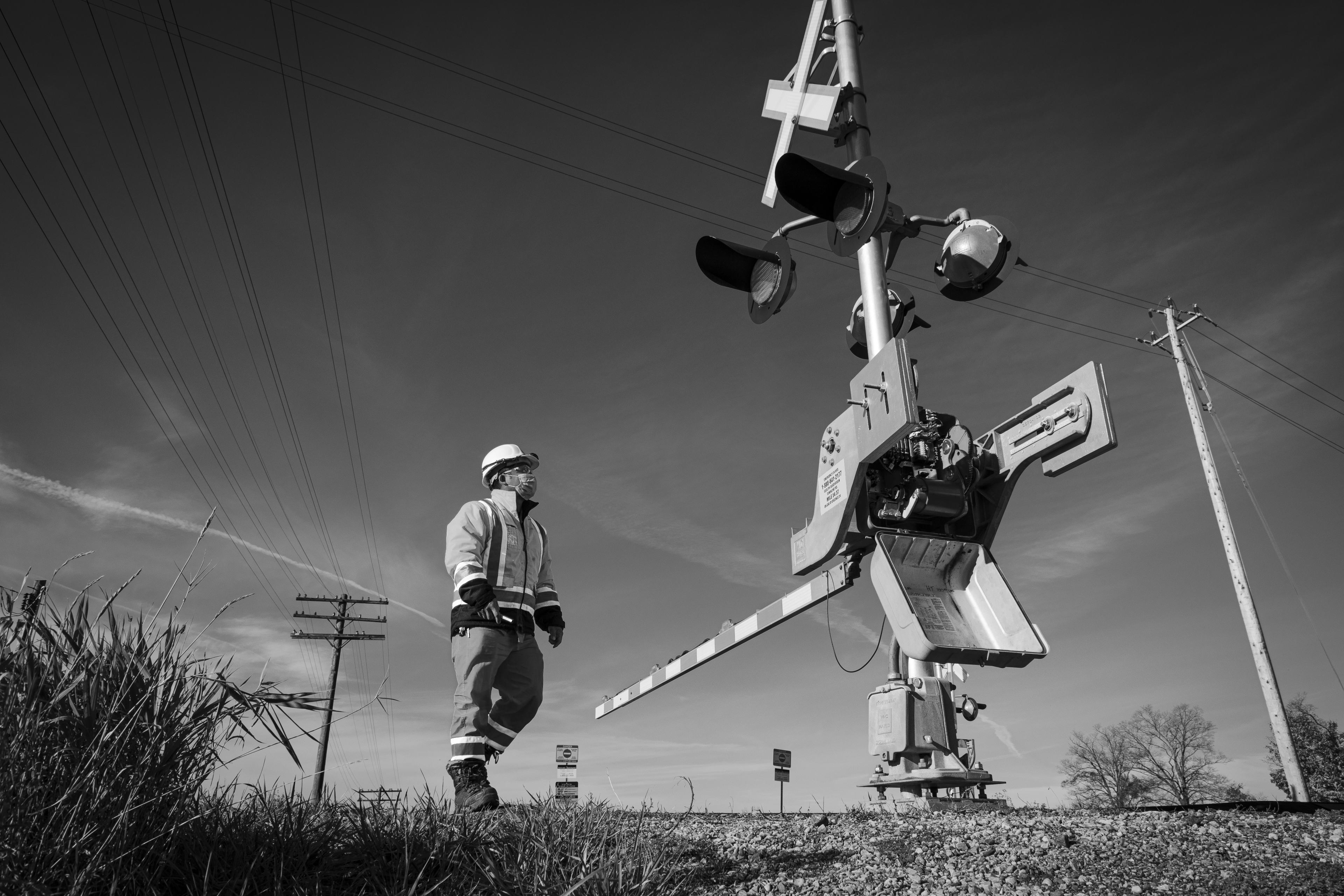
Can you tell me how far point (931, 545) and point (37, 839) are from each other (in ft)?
15.6

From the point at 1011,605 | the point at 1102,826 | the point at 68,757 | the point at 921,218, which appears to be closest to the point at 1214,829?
the point at 1102,826

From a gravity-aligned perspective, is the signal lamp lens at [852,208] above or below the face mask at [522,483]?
above

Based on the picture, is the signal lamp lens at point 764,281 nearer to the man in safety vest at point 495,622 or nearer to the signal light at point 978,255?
the signal light at point 978,255

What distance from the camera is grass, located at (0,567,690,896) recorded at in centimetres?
208

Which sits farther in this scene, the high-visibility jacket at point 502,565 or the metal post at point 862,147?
the metal post at point 862,147

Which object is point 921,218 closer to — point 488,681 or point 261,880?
point 488,681

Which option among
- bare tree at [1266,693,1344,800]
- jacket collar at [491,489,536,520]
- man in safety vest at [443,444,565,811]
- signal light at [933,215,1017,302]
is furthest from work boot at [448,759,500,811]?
bare tree at [1266,693,1344,800]

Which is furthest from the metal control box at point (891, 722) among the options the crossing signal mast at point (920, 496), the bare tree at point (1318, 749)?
the bare tree at point (1318, 749)

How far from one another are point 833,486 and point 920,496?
1.82 feet

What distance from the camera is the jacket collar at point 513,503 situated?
540 cm

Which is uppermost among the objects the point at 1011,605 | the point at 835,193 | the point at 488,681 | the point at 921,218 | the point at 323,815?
the point at 921,218

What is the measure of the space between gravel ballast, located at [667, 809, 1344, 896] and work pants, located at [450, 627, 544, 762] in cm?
158

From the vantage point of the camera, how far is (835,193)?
565cm

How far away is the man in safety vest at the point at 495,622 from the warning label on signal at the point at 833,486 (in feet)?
6.16
